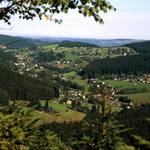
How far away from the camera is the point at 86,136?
28.0 meters

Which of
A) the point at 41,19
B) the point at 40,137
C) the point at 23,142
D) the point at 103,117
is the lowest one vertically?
the point at 40,137

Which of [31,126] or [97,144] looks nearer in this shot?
[97,144]

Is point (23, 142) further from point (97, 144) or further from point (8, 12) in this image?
point (8, 12)

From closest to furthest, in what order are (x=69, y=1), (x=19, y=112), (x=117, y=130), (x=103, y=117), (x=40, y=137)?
(x=69, y=1) → (x=103, y=117) → (x=117, y=130) → (x=19, y=112) → (x=40, y=137)

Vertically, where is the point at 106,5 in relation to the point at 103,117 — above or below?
above

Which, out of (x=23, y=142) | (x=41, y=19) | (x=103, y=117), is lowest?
(x=23, y=142)

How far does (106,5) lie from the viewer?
17594 mm

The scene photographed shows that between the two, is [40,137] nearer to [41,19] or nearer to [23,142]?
[23,142]

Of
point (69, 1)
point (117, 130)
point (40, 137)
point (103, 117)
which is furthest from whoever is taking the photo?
point (40, 137)

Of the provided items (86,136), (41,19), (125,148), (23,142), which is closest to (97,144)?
(86,136)

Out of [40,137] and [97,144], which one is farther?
[40,137]

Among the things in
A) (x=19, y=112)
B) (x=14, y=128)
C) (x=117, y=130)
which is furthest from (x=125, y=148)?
(x=19, y=112)

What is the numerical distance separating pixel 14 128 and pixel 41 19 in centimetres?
1436

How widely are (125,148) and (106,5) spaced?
5.50 metres
